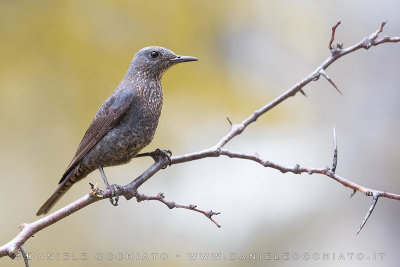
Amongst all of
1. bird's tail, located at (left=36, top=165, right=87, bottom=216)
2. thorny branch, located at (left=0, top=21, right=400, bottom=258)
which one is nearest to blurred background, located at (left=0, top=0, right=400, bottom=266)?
bird's tail, located at (left=36, top=165, right=87, bottom=216)

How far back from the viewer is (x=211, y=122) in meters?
7.80

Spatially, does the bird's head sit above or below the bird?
above

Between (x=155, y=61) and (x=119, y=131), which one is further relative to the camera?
(x=155, y=61)

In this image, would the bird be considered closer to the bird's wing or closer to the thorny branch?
the bird's wing

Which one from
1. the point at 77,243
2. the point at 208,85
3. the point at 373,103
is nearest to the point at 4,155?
the point at 77,243

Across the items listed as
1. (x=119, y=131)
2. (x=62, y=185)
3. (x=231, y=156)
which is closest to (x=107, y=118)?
(x=119, y=131)

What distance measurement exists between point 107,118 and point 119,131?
15cm

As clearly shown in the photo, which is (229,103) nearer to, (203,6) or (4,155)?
(203,6)

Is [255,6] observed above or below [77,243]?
above

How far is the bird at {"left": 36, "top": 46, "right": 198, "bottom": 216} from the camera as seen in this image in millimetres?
4305

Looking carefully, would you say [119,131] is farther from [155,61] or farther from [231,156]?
[231,156]

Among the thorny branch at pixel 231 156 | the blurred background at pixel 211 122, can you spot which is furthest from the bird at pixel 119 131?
the blurred background at pixel 211 122

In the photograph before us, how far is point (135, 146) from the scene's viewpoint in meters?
4.32

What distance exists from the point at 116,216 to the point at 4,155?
1.64 m
